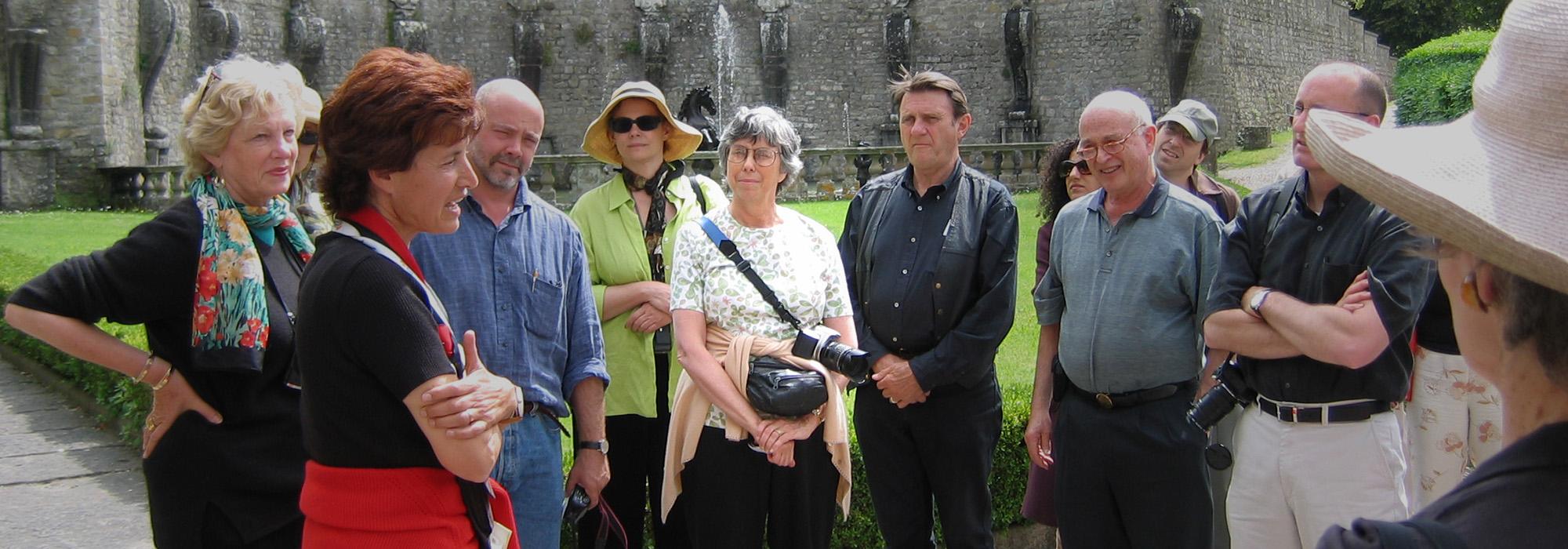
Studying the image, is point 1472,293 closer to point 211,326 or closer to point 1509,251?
point 1509,251

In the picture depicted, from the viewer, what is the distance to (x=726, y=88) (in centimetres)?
2514

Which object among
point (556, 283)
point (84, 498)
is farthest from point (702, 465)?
point (84, 498)

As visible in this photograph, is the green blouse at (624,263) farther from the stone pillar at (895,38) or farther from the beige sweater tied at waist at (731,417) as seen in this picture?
the stone pillar at (895,38)

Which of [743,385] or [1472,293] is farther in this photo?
[743,385]

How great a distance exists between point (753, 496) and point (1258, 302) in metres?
1.61

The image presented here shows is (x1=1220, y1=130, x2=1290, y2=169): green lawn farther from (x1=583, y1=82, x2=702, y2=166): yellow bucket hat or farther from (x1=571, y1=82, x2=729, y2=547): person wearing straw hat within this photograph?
(x1=571, y1=82, x2=729, y2=547): person wearing straw hat

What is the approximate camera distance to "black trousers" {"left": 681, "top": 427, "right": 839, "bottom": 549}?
3711mm

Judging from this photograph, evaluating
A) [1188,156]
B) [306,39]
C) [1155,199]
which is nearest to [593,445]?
[1155,199]

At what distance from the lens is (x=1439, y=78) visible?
1603cm

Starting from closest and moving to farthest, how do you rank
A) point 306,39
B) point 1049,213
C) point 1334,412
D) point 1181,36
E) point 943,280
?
point 1334,412 < point 943,280 < point 1049,213 < point 1181,36 < point 306,39

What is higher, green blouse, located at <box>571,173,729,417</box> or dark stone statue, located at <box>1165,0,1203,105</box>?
dark stone statue, located at <box>1165,0,1203,105</box>

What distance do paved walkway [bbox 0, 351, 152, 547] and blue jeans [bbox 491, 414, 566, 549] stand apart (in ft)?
8.39

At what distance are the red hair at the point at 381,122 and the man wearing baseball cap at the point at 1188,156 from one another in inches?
145

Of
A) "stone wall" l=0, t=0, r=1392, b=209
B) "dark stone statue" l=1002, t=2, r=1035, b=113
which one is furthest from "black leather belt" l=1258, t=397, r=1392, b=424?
"dark stone statue" l=1002, t=2, r=1035, b=113
